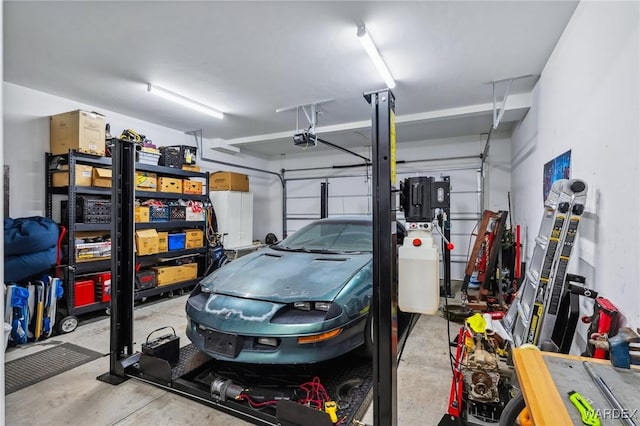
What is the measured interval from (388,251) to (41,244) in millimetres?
4043

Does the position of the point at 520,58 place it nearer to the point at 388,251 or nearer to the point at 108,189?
the point at 388,251

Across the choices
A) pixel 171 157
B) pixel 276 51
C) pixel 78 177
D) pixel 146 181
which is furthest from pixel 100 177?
pixel 276 51

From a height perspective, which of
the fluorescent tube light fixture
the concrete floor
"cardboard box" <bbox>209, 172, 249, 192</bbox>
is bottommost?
the concrete floor

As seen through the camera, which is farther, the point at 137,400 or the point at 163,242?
the point at 163,242

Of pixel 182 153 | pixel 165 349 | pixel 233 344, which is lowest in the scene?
pixel 165 349

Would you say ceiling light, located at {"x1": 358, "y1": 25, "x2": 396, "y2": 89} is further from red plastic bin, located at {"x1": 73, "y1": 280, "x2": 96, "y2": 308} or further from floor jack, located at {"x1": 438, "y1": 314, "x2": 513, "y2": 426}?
red plastic bin, located at {"x1": 73, "y1": 280, "x2": 96, "y2": 308}

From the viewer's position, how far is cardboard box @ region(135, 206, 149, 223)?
15.3 ft

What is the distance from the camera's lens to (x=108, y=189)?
437 centimetres

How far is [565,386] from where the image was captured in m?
1.06

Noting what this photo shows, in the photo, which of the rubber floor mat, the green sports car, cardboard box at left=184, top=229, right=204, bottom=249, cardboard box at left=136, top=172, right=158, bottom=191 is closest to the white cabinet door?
Answer: cardboard box at left=184, top=229, right=204, bottom=249

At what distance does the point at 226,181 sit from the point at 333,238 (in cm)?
385

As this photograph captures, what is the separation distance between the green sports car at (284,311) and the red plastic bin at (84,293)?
2.20 metres

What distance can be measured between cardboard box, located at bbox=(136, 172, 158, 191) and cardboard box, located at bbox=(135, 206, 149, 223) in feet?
1.04

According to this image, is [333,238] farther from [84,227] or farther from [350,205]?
[350,205]
